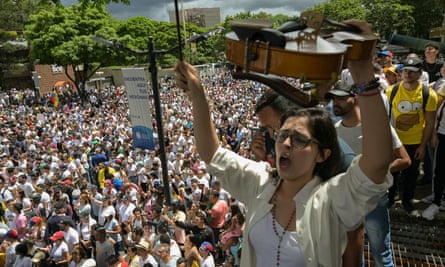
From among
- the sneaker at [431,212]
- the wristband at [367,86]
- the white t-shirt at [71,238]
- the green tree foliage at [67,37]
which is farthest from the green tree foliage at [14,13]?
the wristband at [367,86]

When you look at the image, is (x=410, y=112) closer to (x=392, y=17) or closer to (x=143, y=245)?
(x=143, y=245)

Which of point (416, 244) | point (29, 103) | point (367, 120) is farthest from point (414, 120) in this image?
point (29, 103)

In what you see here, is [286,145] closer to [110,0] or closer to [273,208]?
[273,208]

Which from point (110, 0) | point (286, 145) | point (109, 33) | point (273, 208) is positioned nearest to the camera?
point (286, 145)

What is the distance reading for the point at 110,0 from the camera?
4.39 m

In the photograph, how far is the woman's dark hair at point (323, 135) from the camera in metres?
1.49

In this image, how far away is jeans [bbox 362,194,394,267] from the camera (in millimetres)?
2562

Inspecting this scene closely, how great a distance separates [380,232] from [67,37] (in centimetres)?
3506

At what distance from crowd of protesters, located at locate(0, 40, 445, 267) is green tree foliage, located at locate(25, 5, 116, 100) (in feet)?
55.5

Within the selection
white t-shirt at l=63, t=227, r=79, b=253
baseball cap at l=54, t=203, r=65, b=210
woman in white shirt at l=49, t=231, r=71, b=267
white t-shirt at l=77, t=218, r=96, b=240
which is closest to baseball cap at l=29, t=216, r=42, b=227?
baseball cap at l=54, t=203, r=65, b=210

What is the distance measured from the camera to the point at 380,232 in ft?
8.52

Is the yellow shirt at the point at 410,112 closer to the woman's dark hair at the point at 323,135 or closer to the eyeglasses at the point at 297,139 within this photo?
the woman's dark hair at the point at 323,135

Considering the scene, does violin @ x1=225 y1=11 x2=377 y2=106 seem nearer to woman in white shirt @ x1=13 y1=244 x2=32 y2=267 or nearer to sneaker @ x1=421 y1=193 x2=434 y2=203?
sneaker @ x1=421 y1=193 x2=434 y2=203

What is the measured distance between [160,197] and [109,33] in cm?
2975
